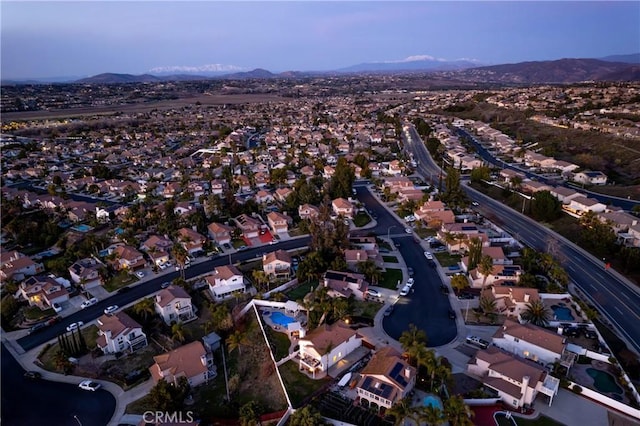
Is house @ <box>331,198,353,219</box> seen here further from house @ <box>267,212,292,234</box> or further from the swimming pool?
the swimming pool

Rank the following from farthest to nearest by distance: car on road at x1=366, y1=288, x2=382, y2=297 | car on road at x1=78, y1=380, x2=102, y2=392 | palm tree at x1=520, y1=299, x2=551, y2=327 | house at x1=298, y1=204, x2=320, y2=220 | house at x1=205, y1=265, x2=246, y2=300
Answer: house at x1=298, y1=204, x2=320, y2=220 < house at x1=205, y1=265, x2=246, y2=300 < car on road at x1=366, y1=288, x2=382, y2=297 < palm tree at x1=520, y1=299, x2=551, y2=327 < car on road at x1=78, y1=380, x2=102, y2=392

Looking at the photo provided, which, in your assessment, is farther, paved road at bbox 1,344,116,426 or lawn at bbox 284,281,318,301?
lawn at bbox 284,281,318,301

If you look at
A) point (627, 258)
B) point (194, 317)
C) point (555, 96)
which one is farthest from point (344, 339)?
point (555, 96)

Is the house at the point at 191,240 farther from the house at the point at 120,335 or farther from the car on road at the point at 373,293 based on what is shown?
the car on road at the point at 373,293

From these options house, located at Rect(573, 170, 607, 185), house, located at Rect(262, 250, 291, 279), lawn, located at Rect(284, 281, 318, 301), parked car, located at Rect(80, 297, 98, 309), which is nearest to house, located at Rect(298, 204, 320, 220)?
house, located at Rect(262, 250, 291, 279)

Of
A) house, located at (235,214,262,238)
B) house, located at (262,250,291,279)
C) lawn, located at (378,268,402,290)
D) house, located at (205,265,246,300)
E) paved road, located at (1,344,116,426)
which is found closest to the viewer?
paved road, located at (1,344,116,426)

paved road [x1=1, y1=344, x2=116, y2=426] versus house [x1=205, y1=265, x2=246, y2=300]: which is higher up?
house [x1=205, y1=265, x2=246, y2=300]

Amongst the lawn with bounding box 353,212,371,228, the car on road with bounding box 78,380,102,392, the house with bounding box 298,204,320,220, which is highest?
the house with bounding box 298,204,320,220
